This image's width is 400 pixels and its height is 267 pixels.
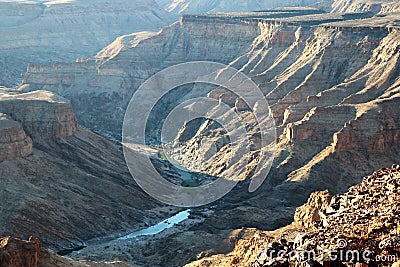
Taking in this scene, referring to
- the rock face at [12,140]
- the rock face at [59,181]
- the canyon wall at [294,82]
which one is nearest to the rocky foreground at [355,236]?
the canyon wall at [294,82]

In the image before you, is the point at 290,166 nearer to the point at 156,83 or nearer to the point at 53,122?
the point at 53,122

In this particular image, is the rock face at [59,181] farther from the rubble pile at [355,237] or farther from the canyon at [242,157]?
the rubble pile at [355,237]

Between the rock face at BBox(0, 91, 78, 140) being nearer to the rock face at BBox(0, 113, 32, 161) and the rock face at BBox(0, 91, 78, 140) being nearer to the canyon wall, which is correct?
the rock face at BBox(0, 113, 32, 161)

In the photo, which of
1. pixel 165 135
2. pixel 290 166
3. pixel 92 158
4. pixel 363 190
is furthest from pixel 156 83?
pixel 363 190

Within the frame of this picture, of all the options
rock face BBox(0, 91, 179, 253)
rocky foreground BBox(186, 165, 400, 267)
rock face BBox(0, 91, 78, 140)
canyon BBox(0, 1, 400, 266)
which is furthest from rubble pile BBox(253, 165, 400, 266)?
rock face BBox(0, 91, 78, 140)

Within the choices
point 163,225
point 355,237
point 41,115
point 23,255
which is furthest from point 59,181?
point 355,237
